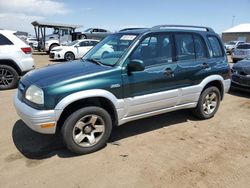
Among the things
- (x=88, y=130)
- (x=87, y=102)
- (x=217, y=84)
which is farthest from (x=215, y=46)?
(x=88, y=130)

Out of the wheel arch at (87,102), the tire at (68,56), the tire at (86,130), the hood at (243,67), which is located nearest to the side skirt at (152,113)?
the wheel arch at (87,102)

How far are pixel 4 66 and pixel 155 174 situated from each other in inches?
244

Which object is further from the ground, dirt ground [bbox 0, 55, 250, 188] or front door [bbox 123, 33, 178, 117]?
front door [bbox 123, 33, 178, 117]

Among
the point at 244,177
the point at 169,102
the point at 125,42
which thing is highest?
the point at 125,42

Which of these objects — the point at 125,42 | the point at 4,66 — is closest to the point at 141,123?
the point at 125,42

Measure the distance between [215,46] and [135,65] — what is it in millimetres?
2390

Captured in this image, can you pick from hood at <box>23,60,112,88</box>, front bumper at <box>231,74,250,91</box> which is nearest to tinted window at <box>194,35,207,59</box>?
hood at <box>23,60,112,88</box>

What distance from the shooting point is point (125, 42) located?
4.34m

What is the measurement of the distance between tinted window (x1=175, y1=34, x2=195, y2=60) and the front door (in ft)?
0.57

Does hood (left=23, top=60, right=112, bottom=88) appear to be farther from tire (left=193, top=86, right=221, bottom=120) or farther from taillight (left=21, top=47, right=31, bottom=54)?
taillight (left=21, top=47, right=31, bottom=54)

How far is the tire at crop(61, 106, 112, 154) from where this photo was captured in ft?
11.8

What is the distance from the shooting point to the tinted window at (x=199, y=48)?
5.00m

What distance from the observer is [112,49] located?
4.58 meters

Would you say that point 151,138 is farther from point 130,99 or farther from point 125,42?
point 125,42
